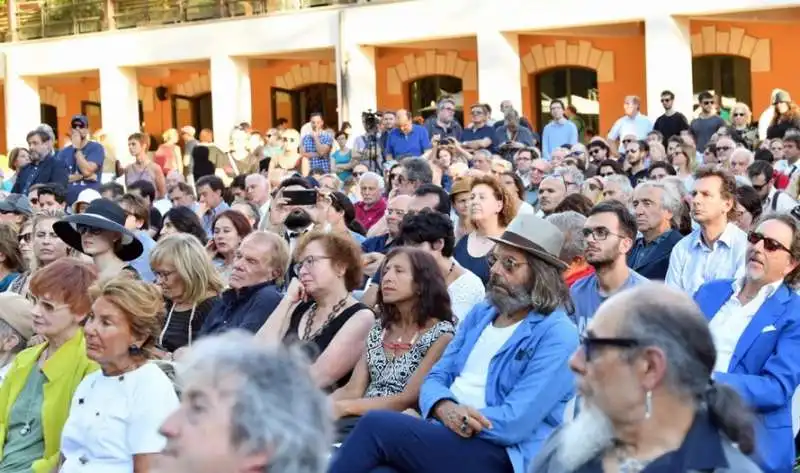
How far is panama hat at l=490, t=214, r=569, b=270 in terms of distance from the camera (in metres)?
6.17

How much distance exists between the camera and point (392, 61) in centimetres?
2708

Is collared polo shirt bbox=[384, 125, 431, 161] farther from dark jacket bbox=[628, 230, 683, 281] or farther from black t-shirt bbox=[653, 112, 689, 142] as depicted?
dark jacket bbox=[628, 230, 683, 281]

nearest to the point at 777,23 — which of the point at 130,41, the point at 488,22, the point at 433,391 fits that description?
the point at 488,22

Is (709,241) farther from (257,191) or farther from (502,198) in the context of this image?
(257,191)

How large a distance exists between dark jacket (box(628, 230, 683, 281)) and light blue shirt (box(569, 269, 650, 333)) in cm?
133

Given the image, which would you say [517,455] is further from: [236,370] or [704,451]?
[236,370]

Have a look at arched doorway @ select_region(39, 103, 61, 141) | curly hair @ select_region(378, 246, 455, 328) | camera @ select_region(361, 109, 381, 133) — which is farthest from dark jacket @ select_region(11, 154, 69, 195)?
arched doorway @ select_region(39, 103, 61, 141)

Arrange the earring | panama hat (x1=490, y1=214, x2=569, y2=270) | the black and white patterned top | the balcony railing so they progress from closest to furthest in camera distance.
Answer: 1. the earring
2. panama hat (x1=490, y1=214, x2=569, y2=270)
3. the black and white patterned top
4. the balcony railing

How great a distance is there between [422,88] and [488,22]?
3753 mm

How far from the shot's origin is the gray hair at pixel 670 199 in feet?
29.5

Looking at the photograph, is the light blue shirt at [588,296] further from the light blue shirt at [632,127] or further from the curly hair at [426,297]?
the light blue shirt at [632,127]

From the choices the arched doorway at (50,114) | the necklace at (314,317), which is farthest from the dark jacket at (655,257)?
the arched doorway at (50,114)

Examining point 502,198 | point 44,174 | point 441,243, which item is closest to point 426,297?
point 441,243

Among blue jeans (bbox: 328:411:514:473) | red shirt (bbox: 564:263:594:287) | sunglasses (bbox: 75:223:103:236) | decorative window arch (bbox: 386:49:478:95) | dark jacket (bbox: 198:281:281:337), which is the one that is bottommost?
blue jeans (bbox: 328:411:514:473)
